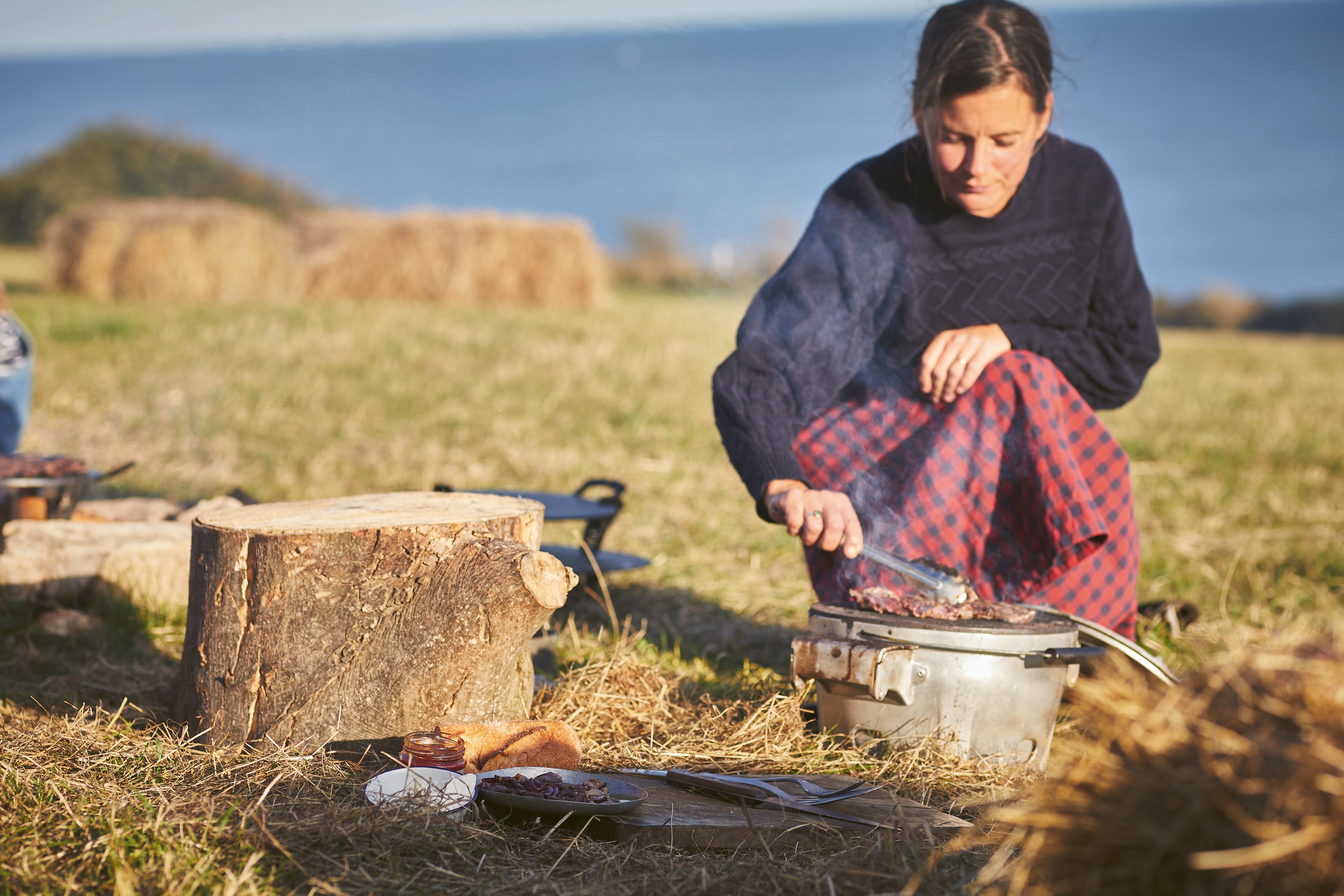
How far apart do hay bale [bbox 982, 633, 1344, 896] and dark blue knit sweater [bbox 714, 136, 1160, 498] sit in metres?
1.51

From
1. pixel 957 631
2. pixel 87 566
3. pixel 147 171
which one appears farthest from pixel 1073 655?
pixel 147 171

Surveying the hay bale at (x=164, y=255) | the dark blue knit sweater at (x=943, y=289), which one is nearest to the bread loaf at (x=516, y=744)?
the dark blue knit sweater at (x=943, y=289)

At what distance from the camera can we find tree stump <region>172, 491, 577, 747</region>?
2117 mm

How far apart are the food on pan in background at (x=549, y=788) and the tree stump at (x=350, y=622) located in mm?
277

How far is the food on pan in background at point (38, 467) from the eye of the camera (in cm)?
324

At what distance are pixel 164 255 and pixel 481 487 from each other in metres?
8.24

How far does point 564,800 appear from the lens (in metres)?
1.90

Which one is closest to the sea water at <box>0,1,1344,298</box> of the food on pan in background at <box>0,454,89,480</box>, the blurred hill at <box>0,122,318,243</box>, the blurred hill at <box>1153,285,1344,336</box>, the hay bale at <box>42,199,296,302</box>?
the blurred hill at <box>0,122,318,243</box>

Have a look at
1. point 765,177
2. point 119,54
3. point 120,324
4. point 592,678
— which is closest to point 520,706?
point 592,678

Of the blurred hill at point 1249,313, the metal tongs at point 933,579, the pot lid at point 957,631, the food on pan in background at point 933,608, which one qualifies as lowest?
the pot lid at point 957,631

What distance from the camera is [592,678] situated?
2643 mm

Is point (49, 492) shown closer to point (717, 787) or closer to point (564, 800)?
point (564, 800)

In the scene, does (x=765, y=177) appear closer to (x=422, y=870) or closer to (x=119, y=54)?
(x=422, y=870)

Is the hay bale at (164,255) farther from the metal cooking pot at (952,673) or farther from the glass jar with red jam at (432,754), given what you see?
the metal cooking pot at (952,673)
